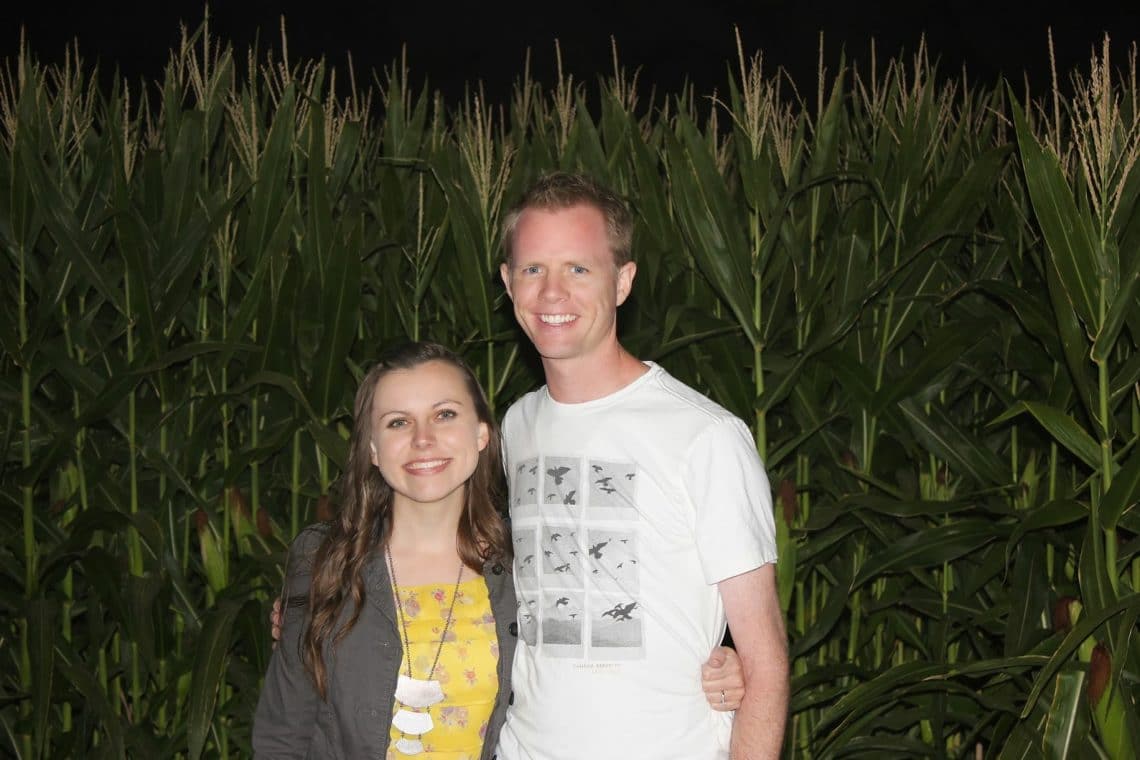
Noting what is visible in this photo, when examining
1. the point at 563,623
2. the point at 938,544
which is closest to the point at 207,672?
the point at 563,623

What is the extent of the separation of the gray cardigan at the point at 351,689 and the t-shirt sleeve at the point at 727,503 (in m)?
0.37

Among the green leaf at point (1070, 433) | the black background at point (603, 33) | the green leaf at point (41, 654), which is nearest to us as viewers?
the green leaf at point (1070, 433)

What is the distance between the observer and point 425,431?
1605 millimetres

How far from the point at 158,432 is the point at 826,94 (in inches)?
174

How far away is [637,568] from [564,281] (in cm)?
38

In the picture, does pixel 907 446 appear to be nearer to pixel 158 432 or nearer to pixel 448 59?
pixel 158 432

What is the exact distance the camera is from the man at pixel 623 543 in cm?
141

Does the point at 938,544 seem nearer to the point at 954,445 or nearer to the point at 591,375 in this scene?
the point at 954,445

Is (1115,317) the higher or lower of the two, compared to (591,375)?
higher

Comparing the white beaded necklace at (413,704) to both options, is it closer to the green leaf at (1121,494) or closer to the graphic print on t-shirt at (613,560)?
the graphic print on t-shirt at (613,560)

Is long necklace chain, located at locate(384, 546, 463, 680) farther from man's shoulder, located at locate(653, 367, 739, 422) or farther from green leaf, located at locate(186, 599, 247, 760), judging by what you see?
green leaf, located at locate(186, 599, 247, 760)

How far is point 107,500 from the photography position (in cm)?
256

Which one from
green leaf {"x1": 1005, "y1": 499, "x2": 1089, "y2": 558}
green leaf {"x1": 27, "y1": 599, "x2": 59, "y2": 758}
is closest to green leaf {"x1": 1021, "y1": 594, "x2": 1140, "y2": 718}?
green leaf {"x1": 1005, "y1": 499, "x2": 1089, "y2": 558}

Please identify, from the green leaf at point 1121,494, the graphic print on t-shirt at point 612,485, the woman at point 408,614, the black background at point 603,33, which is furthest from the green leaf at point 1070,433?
the black background at point 603,33
